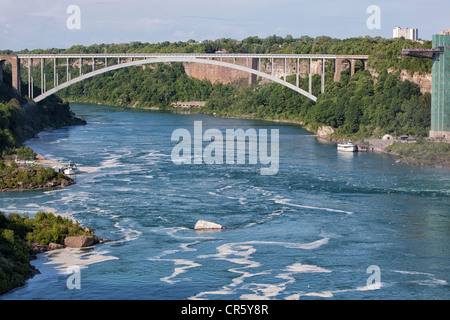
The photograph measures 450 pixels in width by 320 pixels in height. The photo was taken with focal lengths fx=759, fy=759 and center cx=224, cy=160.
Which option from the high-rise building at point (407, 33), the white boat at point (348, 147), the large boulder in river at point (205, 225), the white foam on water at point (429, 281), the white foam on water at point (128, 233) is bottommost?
the white foam on water at point (429, 281)

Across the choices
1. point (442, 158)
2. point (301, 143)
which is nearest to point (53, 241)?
point (442, 158)

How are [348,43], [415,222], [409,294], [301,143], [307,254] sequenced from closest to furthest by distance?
[409,294] → [307,254] → [415,222] → [301,143] → [348,43]

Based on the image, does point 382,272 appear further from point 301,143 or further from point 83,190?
point 301,143

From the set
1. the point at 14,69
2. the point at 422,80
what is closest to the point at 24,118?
the point at 14,69

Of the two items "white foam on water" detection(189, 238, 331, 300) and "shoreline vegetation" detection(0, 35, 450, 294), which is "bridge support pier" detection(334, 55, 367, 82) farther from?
"white foam on water" detection(189, 238, 331, 300)

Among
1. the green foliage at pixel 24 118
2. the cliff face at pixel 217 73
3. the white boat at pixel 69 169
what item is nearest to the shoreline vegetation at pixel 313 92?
the cliff face at pixel 217 73

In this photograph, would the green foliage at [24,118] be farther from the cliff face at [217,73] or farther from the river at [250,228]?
the cliff face at [217,73]

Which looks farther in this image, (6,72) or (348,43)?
(348,43)
